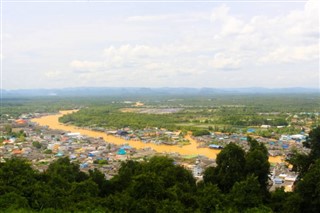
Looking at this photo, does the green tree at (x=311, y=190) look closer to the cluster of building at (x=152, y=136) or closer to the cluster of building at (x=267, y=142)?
the cluster of building at (x=267, y=142)

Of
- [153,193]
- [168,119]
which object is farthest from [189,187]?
[168,119]

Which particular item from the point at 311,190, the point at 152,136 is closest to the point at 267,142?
the point at 152,136

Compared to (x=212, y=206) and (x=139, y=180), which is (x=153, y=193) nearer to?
(x=139, y=180)

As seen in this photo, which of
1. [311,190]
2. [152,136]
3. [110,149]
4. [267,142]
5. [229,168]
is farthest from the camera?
[152,136]

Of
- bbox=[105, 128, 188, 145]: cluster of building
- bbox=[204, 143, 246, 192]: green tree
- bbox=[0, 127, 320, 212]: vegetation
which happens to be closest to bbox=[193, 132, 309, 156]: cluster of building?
bbox=[105, 128, 188, 145]: cluster of building

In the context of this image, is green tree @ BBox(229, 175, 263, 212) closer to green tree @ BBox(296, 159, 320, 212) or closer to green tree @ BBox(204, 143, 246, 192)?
green tree @ BBox(296, 159, 320, 212)

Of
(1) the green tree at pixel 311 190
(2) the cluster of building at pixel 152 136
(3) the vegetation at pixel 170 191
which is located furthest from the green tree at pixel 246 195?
(2) the cluster of building at pixel 152 136

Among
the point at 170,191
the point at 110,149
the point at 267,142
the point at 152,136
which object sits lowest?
the point at 110,149

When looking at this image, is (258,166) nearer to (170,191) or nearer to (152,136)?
(170,191)
